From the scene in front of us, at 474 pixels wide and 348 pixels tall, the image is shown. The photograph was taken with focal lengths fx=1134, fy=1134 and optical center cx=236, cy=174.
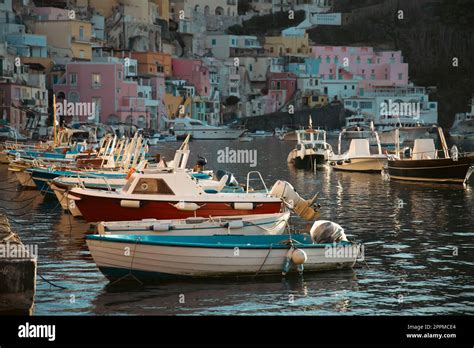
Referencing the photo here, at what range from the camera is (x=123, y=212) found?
27.8 metres

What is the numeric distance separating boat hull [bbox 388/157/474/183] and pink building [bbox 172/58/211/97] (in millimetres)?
87987

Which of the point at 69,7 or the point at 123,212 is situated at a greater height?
the point at 69,7

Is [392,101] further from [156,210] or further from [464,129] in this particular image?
[156,210]

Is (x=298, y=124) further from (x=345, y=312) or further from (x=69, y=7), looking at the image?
(x=345, y=312)

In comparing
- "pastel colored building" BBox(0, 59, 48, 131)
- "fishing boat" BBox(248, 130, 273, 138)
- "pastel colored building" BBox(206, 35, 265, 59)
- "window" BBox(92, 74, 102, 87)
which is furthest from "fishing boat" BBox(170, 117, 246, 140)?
"pastel colored building" BBox(206, 35, 265, 59)

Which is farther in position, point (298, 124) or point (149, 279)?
point (298, 124)

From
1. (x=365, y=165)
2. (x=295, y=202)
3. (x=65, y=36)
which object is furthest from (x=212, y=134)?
(x=295, y=202)

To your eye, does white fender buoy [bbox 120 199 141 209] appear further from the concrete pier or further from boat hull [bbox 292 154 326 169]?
boat hull [bbox 292 154 326 169]

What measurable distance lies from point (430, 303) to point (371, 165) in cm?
3998

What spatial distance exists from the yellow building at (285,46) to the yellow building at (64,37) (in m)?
55.8

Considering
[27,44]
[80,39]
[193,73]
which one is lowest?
[193,73]

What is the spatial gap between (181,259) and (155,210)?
19.0ft

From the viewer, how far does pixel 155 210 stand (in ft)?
89.8
